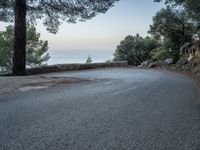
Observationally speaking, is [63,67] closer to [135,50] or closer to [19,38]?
[19,38]

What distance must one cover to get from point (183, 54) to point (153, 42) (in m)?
11.9

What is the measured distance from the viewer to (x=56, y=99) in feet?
25.2

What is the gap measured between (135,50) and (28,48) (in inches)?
565

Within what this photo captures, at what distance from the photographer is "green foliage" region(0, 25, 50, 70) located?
3525 cm

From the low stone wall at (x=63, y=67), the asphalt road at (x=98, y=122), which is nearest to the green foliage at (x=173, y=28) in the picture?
the low stone wall at (x=63, y=67)

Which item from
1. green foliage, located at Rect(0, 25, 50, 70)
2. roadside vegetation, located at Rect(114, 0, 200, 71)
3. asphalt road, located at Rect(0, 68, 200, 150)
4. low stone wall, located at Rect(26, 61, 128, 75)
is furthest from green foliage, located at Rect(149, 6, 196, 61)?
asphalt road, located at Rect(0, 68, 200, 150)

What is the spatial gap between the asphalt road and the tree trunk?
29.8 feet

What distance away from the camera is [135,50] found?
123ft

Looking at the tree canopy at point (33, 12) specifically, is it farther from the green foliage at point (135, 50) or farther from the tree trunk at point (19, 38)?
the green foliage at point (135, 50)

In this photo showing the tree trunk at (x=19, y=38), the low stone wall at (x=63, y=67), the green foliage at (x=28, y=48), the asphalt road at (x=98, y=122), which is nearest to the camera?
the asphalt road at (x=98, y=122)

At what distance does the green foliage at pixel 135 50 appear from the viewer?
37.2 metres

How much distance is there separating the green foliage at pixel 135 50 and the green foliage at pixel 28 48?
10.8 meters

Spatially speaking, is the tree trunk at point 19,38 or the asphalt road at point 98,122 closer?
the asphalt road at point 98,122

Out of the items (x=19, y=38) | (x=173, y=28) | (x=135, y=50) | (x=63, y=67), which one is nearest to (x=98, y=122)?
(x=19, y=38)
